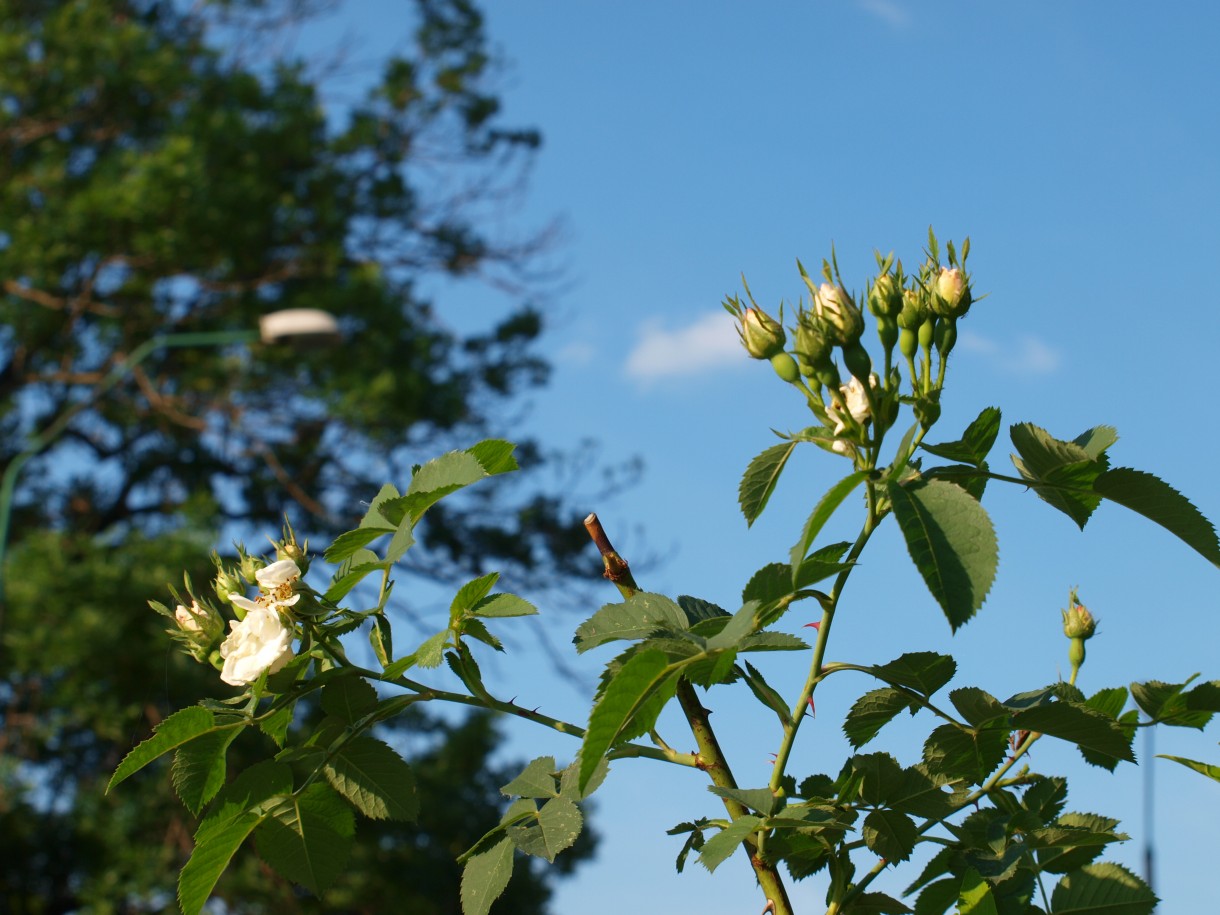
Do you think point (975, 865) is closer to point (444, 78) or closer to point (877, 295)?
point (877, 295)

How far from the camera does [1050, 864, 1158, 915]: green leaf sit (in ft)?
2.61

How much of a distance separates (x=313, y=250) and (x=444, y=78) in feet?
8.66

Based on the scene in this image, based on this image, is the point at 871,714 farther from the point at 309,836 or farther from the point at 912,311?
the point at 309,836

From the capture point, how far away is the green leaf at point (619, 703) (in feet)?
2.35

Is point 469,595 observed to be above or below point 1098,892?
above

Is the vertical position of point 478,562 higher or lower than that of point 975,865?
higher

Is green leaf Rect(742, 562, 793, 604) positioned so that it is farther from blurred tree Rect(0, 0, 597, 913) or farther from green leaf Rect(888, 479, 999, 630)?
blurred tree Rect(0, 0, 597, 913)

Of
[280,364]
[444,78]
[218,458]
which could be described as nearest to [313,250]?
[280,364]

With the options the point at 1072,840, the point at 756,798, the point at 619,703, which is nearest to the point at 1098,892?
the point at 1072,840

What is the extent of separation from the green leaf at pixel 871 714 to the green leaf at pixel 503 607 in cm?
24

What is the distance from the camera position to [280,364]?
31.1 feet

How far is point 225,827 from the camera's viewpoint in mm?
879

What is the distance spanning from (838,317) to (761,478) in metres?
0.12

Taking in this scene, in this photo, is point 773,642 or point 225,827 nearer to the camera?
point 773,642
